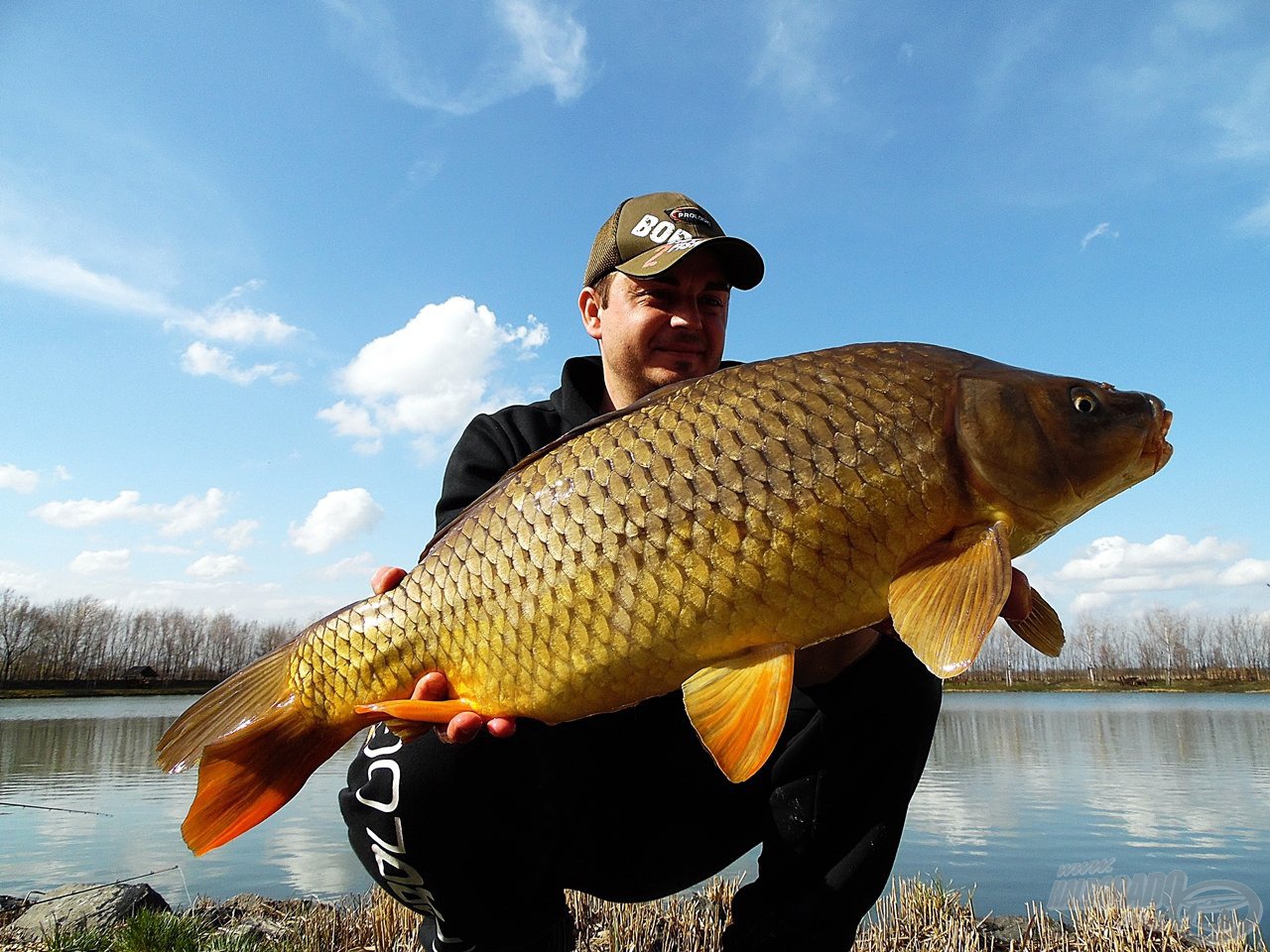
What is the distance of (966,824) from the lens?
28.6 feet

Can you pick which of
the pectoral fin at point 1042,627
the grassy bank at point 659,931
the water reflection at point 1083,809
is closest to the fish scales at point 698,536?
the pectoral fin at point 1042,627

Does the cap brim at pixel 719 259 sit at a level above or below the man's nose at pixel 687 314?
above

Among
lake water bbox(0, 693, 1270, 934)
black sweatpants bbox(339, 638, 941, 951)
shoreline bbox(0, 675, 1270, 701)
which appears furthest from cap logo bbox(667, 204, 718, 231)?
shoreline bbox(0, 675, 1270, 701)

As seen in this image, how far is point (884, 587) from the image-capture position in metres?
1.36

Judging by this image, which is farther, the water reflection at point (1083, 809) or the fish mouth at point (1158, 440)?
the water reflection at point (1083, 809)

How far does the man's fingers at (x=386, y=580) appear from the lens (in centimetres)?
178

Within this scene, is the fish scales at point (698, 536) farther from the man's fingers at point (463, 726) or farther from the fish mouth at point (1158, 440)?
the fish mouth at point (1158, 440)

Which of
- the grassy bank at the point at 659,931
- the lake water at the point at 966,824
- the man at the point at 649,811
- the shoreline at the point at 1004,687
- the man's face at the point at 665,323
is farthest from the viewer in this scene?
the shoreline at the point at 1004,687

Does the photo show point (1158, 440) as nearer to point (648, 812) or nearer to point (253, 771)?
point (648, 812)

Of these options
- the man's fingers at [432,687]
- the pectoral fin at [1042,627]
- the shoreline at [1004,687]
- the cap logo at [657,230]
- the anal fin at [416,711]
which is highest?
the cap logo at [657,230]

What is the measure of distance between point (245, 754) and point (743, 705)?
1015 mm

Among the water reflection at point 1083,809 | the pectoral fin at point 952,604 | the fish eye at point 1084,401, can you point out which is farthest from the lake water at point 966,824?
the fish eye at point 1084,401

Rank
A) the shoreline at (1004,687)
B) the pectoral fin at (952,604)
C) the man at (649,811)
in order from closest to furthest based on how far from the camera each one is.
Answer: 1. the pectoral fin at (952,604)
2. the man at (649,811)
3. the shoreline at (1004,687)

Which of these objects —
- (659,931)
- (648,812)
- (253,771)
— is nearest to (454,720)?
(253,771)
